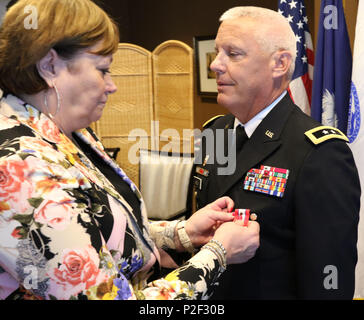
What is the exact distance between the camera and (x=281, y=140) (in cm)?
162

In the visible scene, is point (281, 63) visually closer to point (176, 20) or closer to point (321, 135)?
point (321, 135)

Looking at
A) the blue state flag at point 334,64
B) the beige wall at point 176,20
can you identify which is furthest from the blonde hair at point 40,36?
the beige wall at point 176,20

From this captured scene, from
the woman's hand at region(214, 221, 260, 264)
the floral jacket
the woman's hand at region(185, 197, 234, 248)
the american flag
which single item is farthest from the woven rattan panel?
the floral jacket

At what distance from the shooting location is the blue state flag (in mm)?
2512

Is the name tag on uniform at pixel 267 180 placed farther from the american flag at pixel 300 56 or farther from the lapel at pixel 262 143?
the american flag at pixel 300 56

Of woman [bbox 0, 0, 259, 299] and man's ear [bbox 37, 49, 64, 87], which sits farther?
man's ear [bbox 37, 49, 64, 87]

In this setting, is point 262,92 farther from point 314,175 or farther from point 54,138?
point 54,138

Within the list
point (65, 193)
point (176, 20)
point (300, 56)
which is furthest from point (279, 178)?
point (176, 20)

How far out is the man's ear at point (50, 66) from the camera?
1.06 m

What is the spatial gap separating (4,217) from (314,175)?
38.7 inches

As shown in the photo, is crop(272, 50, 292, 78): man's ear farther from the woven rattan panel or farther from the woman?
the woven rattan panel

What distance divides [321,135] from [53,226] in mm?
986

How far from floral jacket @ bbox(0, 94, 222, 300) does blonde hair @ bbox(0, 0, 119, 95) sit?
6cm
